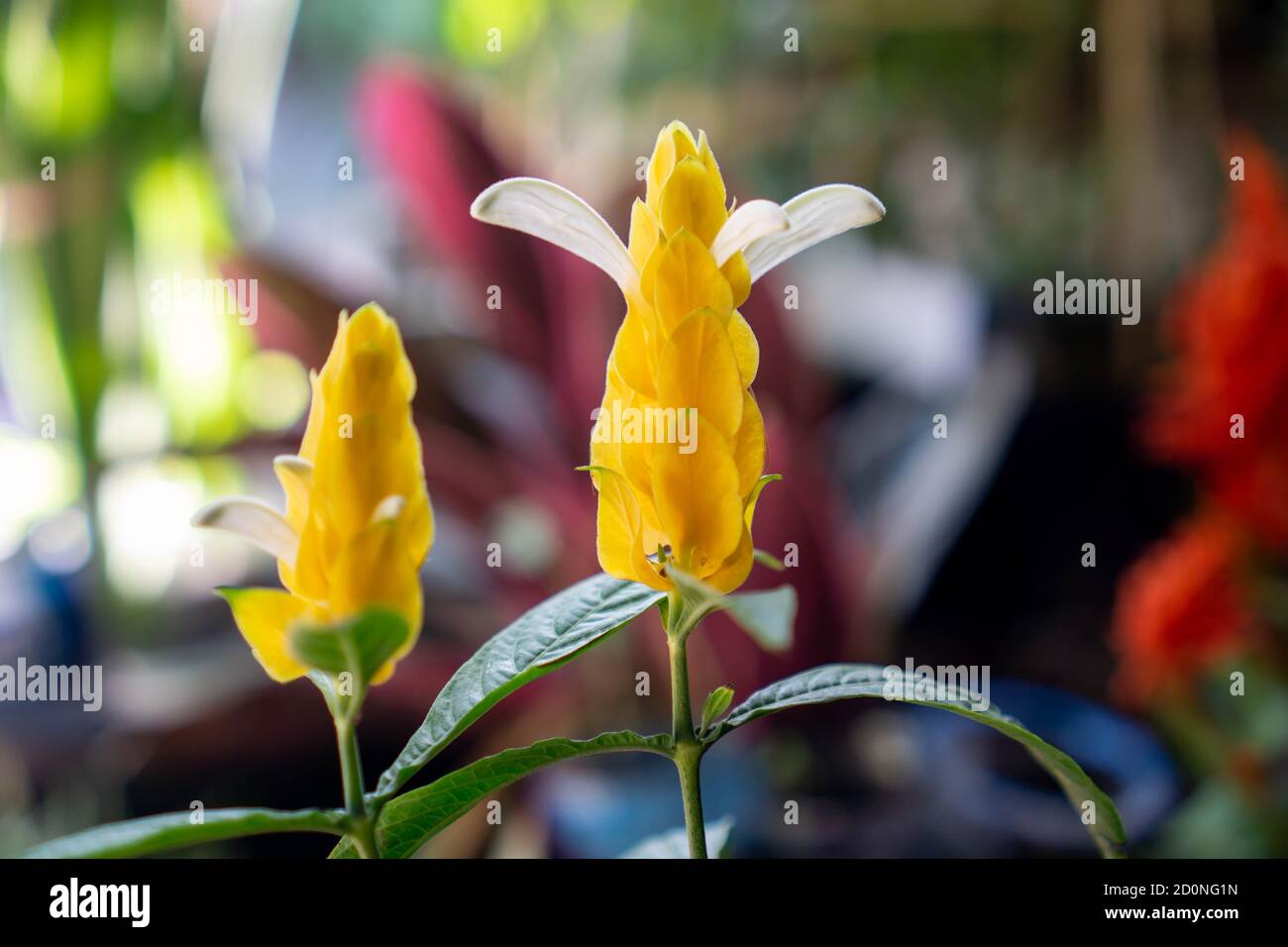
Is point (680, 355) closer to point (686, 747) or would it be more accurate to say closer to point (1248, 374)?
point (686, 747)

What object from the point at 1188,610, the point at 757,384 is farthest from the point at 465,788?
the point at 757,384

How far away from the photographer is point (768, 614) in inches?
5.2

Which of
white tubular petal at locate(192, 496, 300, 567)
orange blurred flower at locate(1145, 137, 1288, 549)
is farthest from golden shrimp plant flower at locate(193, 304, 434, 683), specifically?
orange blurred flower at locate(1145, 137, 1288, 549)

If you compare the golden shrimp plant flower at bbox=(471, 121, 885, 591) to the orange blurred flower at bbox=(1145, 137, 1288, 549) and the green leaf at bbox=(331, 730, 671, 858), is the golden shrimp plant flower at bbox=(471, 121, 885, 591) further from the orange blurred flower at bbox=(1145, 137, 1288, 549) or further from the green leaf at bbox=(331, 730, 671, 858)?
the orange blurred flower at bbox=(1145, 137, 1288, 549)

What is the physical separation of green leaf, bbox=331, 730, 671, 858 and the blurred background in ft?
0.98

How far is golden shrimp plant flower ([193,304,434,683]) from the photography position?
0.51 feet

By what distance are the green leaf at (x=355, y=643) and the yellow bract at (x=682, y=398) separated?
0.12 feet

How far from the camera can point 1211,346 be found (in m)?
0.50

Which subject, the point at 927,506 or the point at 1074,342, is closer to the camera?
the point at 927,506

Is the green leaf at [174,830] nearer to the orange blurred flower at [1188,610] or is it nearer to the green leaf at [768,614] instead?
the green leaf at [768,614]

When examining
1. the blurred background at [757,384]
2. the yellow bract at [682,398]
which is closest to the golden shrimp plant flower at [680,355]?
the yellow bract at [682,398]
